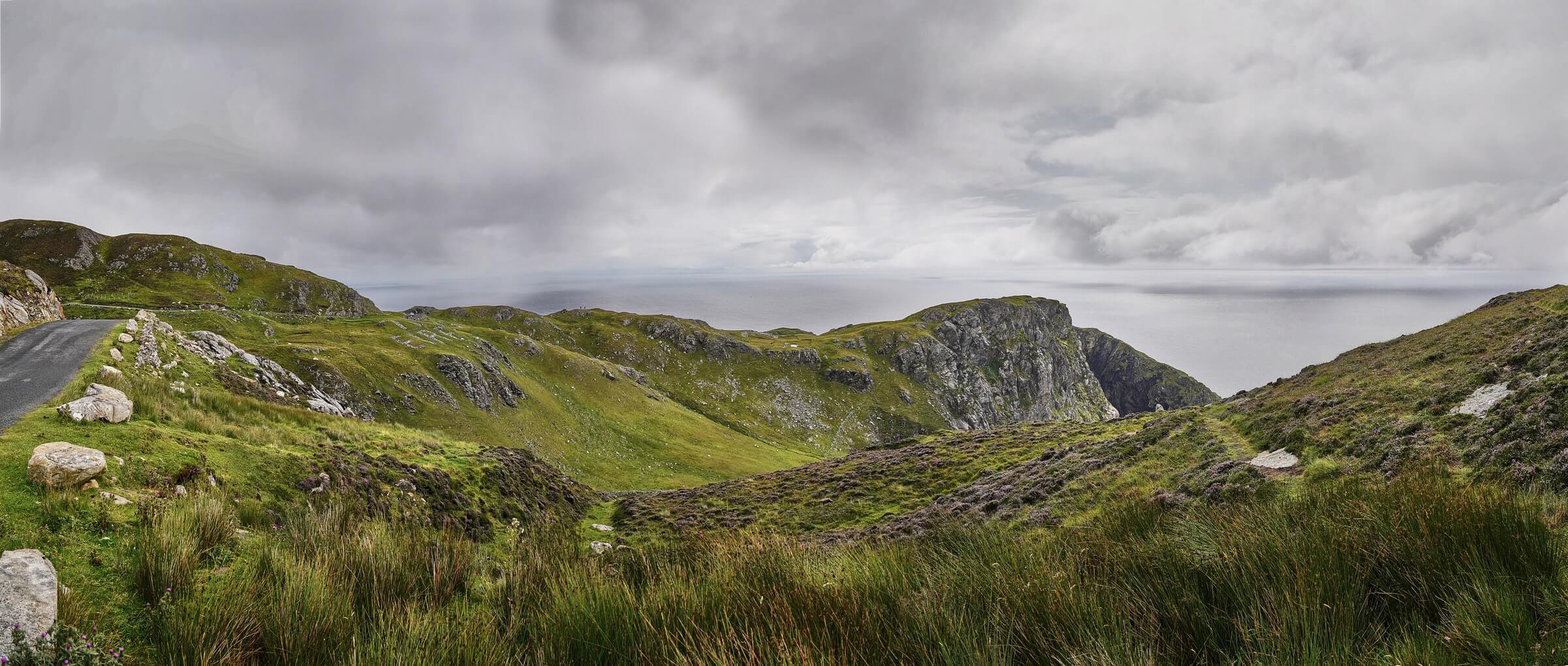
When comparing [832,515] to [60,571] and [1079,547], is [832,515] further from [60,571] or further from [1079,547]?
[60,571]

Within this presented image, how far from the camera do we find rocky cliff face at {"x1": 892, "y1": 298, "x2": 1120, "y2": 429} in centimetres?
14525

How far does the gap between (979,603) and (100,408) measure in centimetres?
1757

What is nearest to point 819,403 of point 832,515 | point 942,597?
point 832,515

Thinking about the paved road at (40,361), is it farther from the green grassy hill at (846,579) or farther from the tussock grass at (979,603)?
the tussock grass at (979,603)

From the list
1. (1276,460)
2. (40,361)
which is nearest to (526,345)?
(40,361)

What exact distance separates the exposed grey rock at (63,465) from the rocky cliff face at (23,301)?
25612 millimetres

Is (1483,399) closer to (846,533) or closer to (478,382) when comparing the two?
(846,533)

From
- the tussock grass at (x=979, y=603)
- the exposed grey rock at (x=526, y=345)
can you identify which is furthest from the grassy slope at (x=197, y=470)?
the exposed grey rock at (x=526, y=345)

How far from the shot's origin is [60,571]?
16.0 ft

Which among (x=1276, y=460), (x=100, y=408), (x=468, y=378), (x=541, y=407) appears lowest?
(x=541, y=407)

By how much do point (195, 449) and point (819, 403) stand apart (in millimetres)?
110569

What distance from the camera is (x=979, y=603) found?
4.38 m

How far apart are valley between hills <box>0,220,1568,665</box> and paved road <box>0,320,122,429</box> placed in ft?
2.00

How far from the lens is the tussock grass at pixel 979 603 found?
3.46 m
